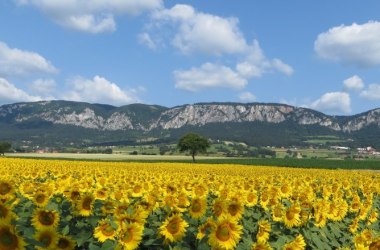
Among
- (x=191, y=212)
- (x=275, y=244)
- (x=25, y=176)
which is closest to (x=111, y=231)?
(x=191, y=212)

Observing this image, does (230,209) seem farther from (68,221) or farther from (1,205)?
(1,205)

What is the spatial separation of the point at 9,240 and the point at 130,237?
5.05ft

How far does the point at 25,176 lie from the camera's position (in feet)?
47.3

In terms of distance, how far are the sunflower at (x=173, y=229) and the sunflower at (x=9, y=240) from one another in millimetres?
1890

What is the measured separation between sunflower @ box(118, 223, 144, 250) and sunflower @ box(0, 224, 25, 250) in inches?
55.4

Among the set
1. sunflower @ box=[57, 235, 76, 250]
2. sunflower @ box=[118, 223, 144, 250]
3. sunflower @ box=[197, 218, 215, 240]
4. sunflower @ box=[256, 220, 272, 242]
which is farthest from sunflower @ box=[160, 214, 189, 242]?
sunflower @ box=[256, 220, 272, 242]

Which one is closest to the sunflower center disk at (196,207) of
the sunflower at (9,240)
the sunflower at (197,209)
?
the sunflower at (197,209)

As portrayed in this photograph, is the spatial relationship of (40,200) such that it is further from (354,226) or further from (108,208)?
(354,226)

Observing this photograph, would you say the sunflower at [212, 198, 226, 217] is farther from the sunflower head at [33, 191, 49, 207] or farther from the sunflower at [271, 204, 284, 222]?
the sunflower head at [33, 191, 49, 207]

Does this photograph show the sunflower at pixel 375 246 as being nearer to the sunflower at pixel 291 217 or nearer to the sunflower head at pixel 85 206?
the sunflower at pixel 291 217

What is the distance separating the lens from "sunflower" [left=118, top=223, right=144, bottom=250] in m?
4.88

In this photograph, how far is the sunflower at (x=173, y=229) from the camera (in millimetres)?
5238

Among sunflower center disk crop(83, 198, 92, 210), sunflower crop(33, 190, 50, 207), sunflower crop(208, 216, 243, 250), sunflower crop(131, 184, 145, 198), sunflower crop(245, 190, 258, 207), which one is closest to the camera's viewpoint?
sunflower crop(208, 216, 243, 250)

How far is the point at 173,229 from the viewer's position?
5.29 m
